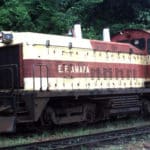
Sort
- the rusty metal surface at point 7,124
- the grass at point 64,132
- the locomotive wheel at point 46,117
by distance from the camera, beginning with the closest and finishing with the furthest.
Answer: the rusty metal surface at point 7,124
the grass at point 64,132
the locomotive wheel at point 46,117

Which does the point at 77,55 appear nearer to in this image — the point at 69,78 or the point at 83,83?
the point at 69,78

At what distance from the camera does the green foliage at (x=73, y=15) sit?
53.2ft

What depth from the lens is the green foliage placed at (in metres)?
16.2

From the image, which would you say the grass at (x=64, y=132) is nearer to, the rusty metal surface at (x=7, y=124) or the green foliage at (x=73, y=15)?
the rusty metal surface at (x=7, y=124)

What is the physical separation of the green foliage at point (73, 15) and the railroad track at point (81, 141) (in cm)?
616

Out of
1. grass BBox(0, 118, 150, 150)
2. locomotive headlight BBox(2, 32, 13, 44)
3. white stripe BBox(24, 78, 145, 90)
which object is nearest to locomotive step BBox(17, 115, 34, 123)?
grass BBox(0, 118, 150, 150)

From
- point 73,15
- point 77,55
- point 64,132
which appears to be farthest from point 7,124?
point 73,15

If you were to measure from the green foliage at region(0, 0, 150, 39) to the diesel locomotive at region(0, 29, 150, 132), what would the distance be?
3402 mm

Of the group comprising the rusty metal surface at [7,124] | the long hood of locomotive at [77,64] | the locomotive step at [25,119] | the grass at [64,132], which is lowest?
the grass at [64,132]

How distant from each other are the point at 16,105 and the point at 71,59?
258 centimetres

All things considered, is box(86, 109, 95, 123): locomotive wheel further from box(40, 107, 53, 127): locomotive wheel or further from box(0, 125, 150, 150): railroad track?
box(40, 107, 53, 127): locomotive wheel

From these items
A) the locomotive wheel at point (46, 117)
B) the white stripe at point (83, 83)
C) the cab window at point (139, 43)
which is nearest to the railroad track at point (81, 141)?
the locomotive wheel at point (46, 117)

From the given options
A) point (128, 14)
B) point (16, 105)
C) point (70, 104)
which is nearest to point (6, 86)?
point (16, 105)

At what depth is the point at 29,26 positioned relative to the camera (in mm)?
16547
